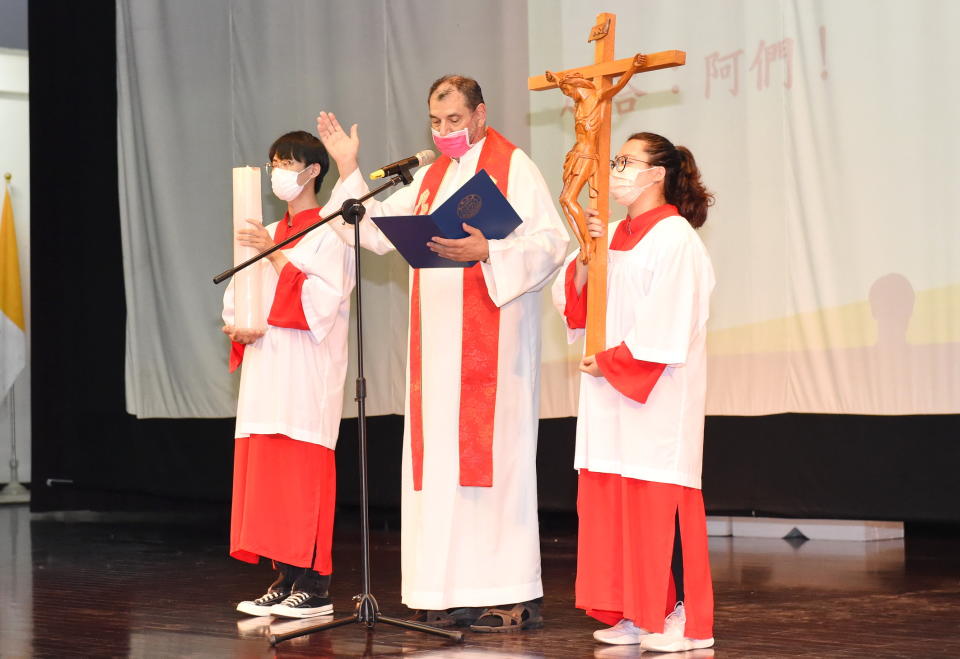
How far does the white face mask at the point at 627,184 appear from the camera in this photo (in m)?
3.71

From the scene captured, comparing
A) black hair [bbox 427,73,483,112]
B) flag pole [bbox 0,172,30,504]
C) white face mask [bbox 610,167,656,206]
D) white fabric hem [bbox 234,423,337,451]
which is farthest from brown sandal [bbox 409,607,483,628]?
flag pole [bbox 0,172,30,504]

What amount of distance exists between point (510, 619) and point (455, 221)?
4.17 ft

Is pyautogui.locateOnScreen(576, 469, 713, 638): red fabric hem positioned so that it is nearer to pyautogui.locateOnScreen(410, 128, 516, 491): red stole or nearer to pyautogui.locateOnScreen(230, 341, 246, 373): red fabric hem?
pyautogui.locateOnScreen(410, 128, 516, 491): red stole

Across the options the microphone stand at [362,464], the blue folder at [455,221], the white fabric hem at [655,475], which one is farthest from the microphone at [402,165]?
the white fabric hem at [655,475]

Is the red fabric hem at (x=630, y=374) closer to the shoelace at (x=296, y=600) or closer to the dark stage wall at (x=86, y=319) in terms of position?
the shoelace at (x=296, y=600)

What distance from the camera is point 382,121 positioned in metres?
Result: 7.22

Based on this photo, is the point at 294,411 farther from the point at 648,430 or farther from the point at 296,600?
the point at 648,430

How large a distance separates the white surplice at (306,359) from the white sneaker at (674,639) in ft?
4.73

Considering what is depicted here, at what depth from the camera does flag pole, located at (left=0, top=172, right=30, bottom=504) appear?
1012cm

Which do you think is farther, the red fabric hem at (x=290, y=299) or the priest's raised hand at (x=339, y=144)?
the red fabric hem at (x=290, y=299)

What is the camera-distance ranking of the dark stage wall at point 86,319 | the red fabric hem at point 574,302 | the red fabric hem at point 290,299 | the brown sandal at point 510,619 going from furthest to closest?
the dark stage wall at point 86,319 → the red fabric hem at point 290,299 → the brown sandal at point 510,619 → the red fabric hem at point 574,302

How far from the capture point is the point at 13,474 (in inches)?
404

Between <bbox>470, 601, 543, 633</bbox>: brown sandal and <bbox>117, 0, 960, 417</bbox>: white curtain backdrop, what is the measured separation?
2.14 m

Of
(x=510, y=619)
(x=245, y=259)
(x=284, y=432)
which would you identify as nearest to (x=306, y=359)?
(x=284, y=432)
